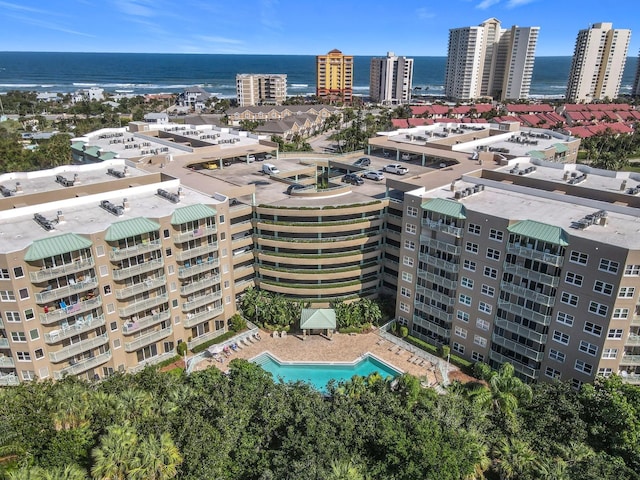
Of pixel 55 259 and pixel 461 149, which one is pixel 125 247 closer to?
pixel 55 259

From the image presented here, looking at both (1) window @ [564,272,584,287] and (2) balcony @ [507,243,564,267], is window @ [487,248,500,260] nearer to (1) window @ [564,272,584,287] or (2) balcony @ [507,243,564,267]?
(2) balcony @ [507,243,564,267]

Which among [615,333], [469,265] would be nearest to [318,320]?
[469,265]

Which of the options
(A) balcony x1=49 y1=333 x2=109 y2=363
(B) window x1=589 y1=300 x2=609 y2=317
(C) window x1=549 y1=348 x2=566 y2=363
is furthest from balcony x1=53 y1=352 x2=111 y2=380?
(B) window x1=589 y1=300 x2=609 y2=317

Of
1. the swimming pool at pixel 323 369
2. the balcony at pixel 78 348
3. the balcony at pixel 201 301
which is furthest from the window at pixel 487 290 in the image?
the balcony at pixel 78 348

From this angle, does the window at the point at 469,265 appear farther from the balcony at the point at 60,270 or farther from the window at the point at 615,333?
the balcony at the point at 60,270

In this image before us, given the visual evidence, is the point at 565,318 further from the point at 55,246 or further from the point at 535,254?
the point at 55,246

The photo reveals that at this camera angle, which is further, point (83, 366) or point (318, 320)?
point (318, 320)
